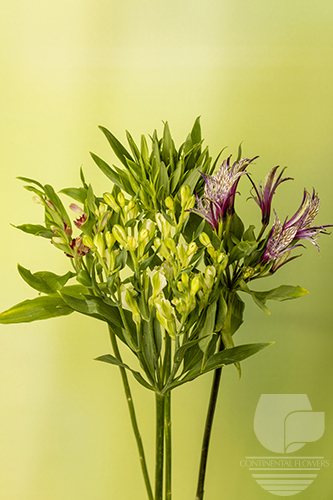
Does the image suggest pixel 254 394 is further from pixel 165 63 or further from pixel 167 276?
pixel 165 63

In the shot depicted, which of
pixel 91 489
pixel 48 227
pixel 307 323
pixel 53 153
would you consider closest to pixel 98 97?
pixel 53 153

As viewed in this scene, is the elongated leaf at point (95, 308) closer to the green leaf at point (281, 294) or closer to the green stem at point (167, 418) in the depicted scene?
the green stem at point (167, 418)

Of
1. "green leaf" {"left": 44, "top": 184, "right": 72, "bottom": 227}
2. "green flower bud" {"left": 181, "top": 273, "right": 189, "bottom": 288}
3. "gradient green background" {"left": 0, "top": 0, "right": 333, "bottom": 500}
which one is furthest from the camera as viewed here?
"gradient green background" {"left": 0, "top": 0, "right": 333, "bottom": 500}

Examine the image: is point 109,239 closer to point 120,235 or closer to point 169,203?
point 120,235

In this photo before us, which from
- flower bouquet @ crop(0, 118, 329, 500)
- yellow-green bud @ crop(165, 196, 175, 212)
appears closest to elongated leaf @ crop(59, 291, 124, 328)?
flower bouquet @ crop(0, 118, 329, 500)

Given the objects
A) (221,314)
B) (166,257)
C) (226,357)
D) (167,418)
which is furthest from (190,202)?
(167,418)

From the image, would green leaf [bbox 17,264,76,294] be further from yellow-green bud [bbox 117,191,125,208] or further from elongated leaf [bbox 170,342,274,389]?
elongated leaf [bbox 170,342,274,389]
